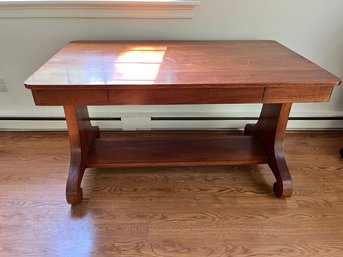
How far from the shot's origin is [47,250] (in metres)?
1.11

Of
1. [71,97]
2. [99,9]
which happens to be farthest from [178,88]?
[99,9]

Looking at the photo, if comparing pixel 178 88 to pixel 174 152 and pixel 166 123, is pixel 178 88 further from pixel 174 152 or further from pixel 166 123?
pixel 166 123

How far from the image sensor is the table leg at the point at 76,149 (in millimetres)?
1249

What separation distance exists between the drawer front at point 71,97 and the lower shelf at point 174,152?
483 millimetres

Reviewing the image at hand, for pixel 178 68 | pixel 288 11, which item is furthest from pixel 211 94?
pixel 288 11

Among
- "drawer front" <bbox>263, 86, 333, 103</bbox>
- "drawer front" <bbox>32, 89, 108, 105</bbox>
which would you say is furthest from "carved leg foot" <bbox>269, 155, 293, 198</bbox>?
"drawer front" <bbox>32, 89, 108, 105</bbox>

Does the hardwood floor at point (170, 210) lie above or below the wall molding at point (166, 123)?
below

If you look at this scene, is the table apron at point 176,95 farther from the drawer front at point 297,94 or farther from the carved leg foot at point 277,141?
the carved leg foot at point 277,141

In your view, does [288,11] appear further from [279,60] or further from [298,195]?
[298,195]

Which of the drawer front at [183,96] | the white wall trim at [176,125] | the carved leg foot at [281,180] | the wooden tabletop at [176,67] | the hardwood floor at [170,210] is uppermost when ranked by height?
the wooden tabletop at [176,67]

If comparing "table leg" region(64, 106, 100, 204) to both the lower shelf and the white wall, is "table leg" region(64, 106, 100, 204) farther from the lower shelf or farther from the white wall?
the white wall

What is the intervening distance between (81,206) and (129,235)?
306mm

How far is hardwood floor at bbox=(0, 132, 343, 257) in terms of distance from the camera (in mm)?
1136

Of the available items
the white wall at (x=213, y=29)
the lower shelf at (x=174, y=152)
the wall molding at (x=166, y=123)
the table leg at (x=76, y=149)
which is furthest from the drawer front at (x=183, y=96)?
the wall molding at (x=166, y=123)
